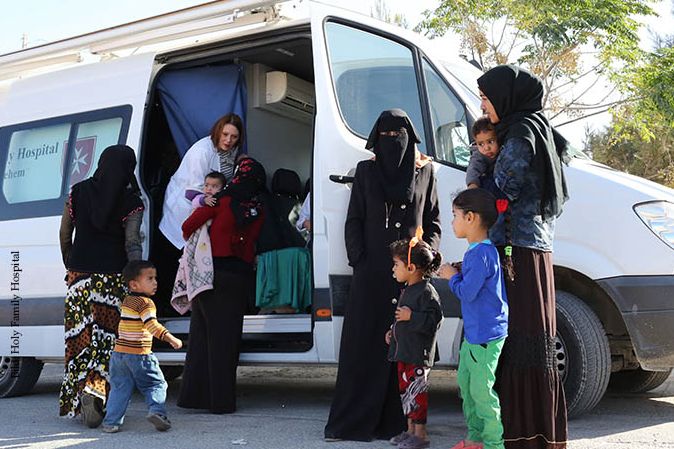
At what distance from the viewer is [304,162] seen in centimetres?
801

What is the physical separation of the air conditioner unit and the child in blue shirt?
3221 mm

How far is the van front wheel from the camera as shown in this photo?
5426 millimetres

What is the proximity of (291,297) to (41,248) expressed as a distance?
6.79 feet

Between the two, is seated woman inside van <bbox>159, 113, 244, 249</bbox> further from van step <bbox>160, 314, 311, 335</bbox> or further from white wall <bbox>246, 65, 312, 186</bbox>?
van step <bbox>160, 314, 311, 335</bbox>

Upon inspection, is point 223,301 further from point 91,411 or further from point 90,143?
point 90,143

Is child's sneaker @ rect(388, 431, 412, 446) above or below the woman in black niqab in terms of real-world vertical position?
below

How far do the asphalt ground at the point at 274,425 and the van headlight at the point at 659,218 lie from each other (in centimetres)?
116

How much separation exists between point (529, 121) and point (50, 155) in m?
4.41

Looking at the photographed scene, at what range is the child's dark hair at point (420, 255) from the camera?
16.4ft

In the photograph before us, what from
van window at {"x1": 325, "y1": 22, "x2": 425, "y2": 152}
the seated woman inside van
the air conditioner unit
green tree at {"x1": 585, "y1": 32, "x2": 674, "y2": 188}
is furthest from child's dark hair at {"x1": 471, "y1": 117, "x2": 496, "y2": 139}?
green tree at {"x1": 585, "y1": 32, "x2": 674, "y2": 188}

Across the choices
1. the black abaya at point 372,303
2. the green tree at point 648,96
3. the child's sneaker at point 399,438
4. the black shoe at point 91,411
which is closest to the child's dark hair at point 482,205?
the black abaya at point 372,303

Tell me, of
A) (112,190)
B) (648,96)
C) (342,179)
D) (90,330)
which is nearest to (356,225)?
(342,179)

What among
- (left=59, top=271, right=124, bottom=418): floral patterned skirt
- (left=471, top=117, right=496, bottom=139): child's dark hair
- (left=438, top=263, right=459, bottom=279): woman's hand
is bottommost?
(left=59, top=271, right=124, bottom=418): floral patterned skirt

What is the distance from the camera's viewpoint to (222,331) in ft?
20.5
